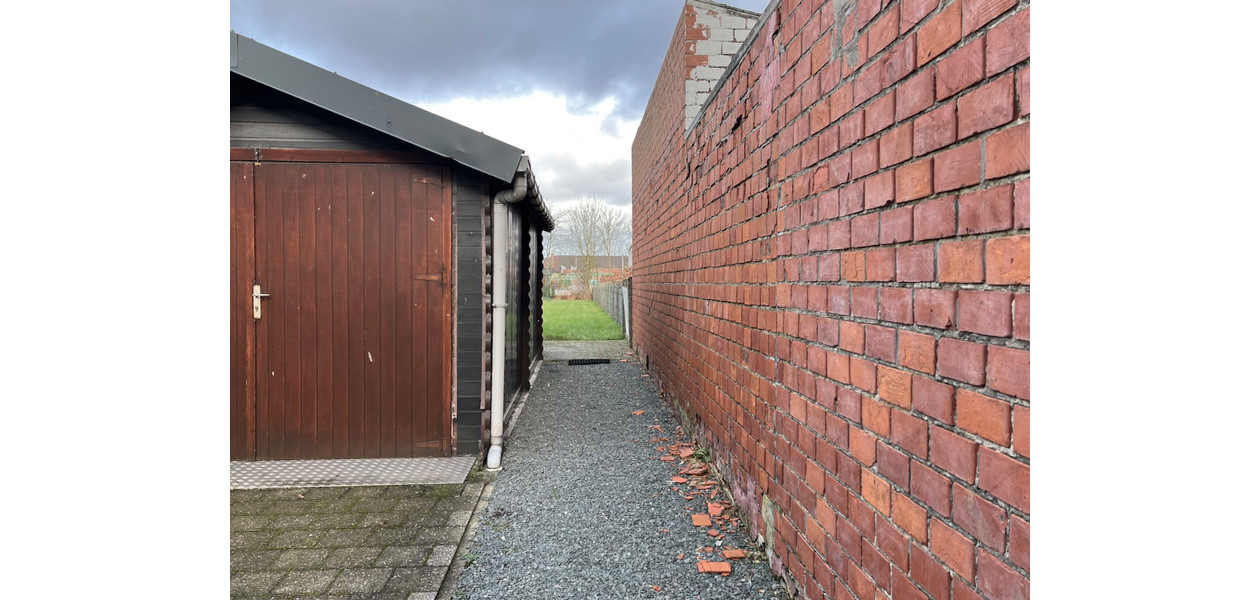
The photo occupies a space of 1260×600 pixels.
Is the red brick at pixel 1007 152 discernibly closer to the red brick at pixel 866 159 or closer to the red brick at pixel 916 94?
the red brick at pixel 916 94

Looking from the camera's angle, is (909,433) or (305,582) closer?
(909,433)

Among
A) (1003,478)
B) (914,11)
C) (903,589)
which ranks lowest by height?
(903,589)

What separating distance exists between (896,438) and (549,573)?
1720 millimetres

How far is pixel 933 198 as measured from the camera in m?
1.37

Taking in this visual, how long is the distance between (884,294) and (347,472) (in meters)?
3.70

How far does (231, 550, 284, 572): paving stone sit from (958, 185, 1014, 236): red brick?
122 inches

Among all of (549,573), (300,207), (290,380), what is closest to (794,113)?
(549,573)

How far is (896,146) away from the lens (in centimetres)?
154

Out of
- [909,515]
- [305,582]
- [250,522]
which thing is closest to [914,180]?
[909,515]

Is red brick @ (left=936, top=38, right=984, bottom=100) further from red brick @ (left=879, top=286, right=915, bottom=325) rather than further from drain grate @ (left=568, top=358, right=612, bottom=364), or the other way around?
drain grate @ (left=568, top=358, right=612, bottom=364)

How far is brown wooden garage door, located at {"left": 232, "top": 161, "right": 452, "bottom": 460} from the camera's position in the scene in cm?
412

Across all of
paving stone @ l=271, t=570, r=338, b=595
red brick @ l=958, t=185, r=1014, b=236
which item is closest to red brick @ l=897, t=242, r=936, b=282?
Result: red brick @ l=958, t=185, r=1014, b=236

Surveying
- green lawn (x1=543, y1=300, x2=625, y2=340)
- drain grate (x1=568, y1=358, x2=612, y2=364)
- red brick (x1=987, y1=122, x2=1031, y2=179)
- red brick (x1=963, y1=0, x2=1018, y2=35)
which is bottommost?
drain grate (x1=568, y1=358, x2=612, y2=364)

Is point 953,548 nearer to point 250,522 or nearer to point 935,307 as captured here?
point 935,307
